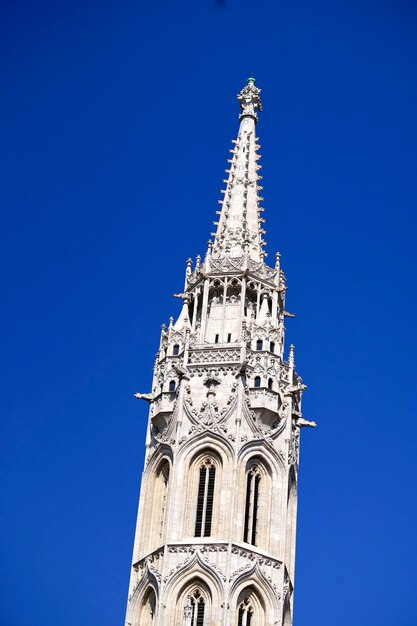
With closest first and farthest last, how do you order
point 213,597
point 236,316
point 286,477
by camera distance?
point 213,597
point 286,477
point 236,316

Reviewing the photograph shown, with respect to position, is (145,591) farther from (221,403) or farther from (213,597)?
(221,403)

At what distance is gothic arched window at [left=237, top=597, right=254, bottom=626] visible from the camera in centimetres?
6729

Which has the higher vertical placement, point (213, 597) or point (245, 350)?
point (245, 350)

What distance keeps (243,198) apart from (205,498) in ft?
64.3

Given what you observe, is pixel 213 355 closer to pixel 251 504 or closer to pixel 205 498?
pixel 205 498

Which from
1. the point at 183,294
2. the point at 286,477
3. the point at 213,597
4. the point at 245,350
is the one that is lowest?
the point at 213,597

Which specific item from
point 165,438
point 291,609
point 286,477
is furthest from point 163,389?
point 291,609

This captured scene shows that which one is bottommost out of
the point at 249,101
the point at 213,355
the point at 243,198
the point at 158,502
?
the point at 158,502

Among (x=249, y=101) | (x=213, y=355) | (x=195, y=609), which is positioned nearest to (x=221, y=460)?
(x=213, y=355)

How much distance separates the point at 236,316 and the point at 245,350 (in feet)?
11.3

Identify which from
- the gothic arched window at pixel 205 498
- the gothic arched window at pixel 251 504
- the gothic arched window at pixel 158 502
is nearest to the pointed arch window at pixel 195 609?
the gothic arched window at pixel 205 498

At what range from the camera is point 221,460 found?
70688mm

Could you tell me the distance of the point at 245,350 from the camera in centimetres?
7362

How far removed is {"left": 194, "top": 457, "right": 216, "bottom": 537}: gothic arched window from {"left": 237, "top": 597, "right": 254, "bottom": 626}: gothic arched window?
349 cm
